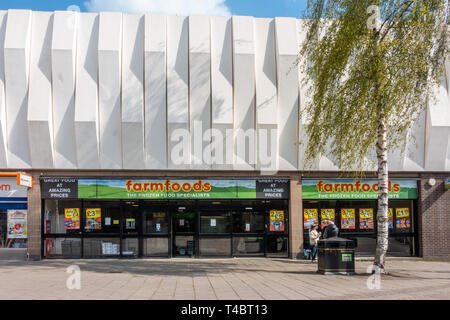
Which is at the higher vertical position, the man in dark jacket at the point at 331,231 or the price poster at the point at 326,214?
the price poster at the point at 326,214

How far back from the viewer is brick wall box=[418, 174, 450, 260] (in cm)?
1823

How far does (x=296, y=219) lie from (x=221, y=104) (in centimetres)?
569

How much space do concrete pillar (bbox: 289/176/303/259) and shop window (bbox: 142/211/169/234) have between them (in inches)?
205

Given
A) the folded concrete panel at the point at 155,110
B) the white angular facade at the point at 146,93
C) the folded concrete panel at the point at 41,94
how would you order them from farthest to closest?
the folded concrete panel at the point at 155,110 → the white angular facade at the point at 146,93 → the folded concrete panel at the point at 41,94

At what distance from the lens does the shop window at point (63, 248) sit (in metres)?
17.8

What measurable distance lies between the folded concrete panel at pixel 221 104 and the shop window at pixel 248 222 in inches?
86.2

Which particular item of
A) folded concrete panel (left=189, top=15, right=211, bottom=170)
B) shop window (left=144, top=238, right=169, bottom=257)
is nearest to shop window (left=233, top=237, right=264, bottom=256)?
shop window (left=144, top=238, right=169, bottom=257)

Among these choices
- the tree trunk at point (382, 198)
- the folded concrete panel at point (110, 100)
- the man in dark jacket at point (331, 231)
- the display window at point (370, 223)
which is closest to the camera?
the tree trunk at point (382, 198)

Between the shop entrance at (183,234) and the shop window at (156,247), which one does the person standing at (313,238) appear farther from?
the shop window at (156,247)

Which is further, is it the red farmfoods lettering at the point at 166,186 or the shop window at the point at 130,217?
the shop window at the point at 130,217

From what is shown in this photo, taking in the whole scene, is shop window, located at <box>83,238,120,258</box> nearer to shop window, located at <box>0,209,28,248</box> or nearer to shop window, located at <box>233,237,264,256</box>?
shop window, located at <box>0,209,28,248</box>

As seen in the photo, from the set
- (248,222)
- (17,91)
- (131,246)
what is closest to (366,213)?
(248,222)

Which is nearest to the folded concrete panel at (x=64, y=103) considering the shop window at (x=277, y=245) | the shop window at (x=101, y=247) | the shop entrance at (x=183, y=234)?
the shop window at (x=101, y=247)
